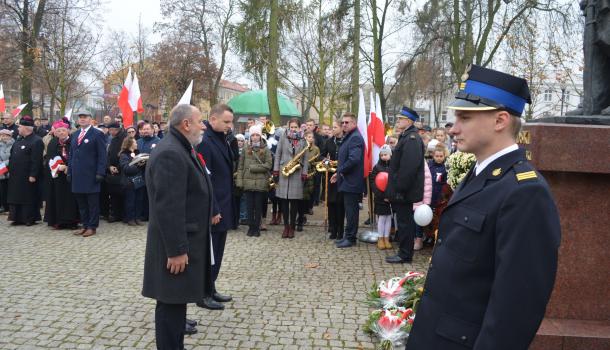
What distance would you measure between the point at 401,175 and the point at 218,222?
3.10 metres

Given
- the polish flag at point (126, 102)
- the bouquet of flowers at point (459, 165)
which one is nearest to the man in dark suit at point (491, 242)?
the bouquet of flowers at point (459, 165)

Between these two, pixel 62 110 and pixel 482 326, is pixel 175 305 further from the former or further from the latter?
pixel 62 110

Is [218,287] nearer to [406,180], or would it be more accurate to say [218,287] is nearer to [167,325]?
[167,325]

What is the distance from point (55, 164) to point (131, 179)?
4.39 feet

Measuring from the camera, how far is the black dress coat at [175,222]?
11.7ft

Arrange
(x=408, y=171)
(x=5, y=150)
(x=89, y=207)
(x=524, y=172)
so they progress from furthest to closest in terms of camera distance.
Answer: (x=5, y=150) → (x=89, y=207) → (x=408, y=171) → (x=524, y=172)

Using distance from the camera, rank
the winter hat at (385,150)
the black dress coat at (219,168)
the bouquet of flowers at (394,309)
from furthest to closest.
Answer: the winter hat at (385,150)
the black dress coat at (219,168)
the bouquet of flowers at (394,309)

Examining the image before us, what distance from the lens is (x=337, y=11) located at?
21.1 metres

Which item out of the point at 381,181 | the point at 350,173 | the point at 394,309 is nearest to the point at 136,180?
the point at 350,173

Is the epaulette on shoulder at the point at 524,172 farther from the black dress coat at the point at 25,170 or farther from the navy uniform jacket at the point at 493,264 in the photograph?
the black dress coat at the point at 25,170

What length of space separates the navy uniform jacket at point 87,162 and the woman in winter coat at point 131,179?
62 cm

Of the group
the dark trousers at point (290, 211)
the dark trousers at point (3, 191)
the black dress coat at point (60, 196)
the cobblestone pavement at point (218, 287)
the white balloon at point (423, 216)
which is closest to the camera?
the cobblestone pavement at point (218, 287)

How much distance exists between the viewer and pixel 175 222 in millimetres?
3549

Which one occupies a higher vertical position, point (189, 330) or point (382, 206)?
point (382, 206)
